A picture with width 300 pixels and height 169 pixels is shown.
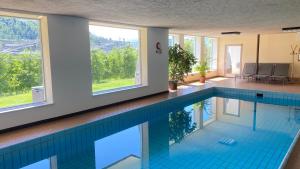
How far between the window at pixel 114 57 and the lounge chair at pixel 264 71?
6695 mm

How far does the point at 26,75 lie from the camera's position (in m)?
5.09

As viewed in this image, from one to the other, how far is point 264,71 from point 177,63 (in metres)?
5.23

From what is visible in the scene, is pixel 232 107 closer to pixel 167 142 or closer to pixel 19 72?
pixel 167 142

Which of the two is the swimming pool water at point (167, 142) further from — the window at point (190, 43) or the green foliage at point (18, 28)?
the window at point (190, 43)

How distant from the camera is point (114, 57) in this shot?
287 inches

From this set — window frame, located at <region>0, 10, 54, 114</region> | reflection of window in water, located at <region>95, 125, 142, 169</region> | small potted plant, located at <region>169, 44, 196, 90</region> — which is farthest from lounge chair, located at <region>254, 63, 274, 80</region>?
window frame, located at <region>0, 10, 54, 114</region>

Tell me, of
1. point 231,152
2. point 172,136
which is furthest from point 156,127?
point 231,152

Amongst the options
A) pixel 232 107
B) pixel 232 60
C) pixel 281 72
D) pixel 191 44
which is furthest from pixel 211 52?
pixel 232 107

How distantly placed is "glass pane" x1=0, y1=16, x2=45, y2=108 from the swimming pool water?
141 cm

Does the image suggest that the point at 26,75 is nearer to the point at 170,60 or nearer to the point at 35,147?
the point at 35,147

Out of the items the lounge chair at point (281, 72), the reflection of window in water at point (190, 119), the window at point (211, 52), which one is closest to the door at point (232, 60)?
the window at point (211, 52)

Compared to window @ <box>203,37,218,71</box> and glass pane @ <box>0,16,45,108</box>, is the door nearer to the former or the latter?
window @ <box>203,37,218,71</box>

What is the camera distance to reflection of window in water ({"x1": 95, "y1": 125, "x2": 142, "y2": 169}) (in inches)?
150

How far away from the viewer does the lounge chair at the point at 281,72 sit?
1062 centimetres
